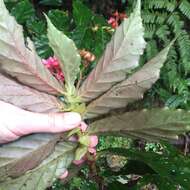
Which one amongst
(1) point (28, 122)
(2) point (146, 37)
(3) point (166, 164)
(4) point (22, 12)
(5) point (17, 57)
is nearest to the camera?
(5) point (17, 57)

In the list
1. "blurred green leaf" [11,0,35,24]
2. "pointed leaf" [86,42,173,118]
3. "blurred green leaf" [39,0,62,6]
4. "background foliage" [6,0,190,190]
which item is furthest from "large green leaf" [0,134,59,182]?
"blurred green leaf" [39,0,62,6]

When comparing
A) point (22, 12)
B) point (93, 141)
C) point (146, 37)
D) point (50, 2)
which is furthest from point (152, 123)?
point (50, 2)

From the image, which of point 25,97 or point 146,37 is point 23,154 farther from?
point 146,37

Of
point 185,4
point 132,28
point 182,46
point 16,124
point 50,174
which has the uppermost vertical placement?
point 185,4

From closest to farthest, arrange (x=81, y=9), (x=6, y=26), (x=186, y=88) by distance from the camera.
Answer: (x=6, y=26) → (x=81, y=9) → (x=186, y=88)

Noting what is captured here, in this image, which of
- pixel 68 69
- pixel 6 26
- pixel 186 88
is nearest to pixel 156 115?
pixel 68 69

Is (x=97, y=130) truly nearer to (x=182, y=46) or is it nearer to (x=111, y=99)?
(x=111, y=99)

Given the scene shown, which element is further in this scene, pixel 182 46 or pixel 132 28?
pixel 182 46
